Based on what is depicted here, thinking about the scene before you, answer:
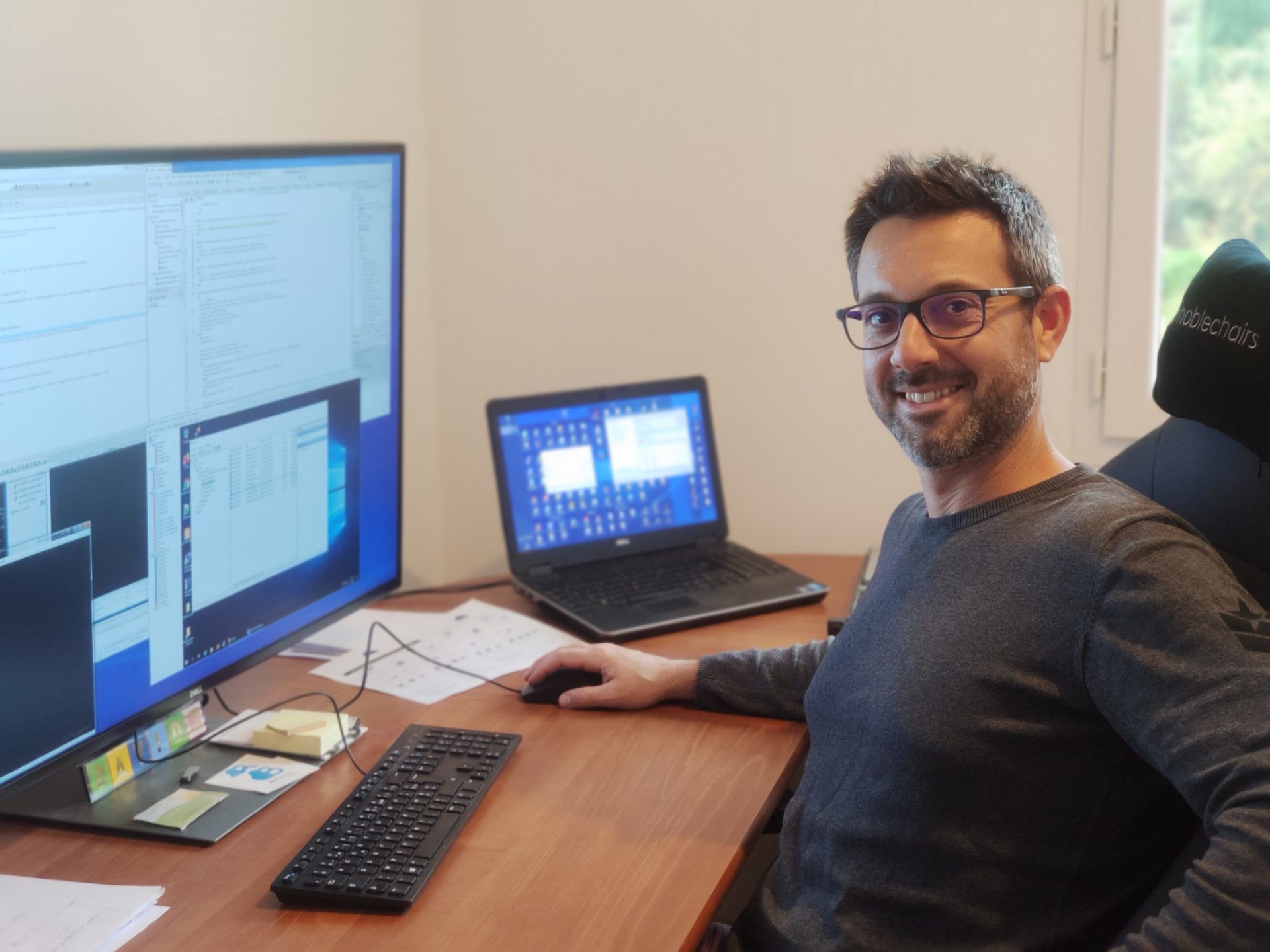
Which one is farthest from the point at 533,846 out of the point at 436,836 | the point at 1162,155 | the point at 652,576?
the point at 1162,155

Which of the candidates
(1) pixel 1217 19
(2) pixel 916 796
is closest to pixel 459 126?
(1) pixel 1217 19

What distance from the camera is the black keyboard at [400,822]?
111cm

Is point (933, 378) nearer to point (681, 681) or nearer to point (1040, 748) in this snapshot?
point (1040, 748)

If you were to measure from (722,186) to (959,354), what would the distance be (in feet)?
3.13

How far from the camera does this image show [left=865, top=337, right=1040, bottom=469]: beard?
125 centimetres

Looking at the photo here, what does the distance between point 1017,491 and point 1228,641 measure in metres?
0.30

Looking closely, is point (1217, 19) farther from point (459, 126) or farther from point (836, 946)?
point (836, 946)

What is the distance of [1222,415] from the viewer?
1.17m

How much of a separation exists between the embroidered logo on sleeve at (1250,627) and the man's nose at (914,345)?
0.39m

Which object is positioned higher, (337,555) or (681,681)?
(337,555)

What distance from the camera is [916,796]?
1.15m

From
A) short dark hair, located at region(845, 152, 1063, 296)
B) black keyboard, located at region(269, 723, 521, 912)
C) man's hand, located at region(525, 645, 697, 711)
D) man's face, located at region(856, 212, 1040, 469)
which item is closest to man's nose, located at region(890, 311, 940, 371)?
man's face, located at region(856, 212, 1040, 469)

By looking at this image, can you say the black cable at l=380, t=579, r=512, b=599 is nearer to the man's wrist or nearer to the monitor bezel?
the monitor bezel

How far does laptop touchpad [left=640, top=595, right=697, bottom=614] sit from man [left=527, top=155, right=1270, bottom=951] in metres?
0.42
